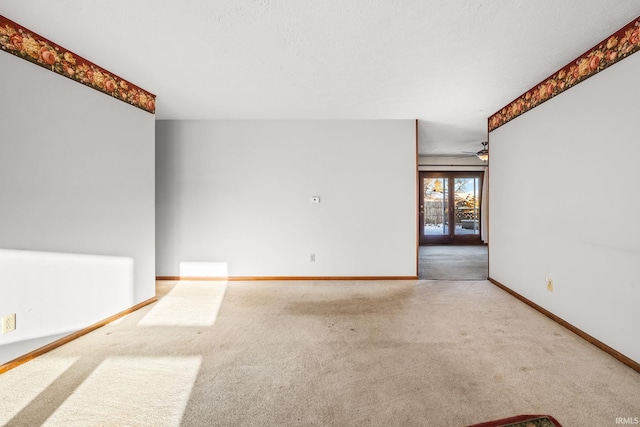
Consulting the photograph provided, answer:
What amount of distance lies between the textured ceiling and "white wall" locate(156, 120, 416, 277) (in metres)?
0.76

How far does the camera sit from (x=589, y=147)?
2.35 meters

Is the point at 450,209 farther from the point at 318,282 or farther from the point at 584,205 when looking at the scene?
the point at 584,205

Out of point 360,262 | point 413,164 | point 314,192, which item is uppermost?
point 413,164

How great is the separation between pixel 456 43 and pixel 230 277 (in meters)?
4.00

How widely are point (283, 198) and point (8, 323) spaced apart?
3.00 meters

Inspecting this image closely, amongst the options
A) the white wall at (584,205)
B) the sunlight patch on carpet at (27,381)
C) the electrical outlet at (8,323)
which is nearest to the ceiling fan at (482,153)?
the white wall at (584,205)

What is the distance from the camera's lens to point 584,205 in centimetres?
240

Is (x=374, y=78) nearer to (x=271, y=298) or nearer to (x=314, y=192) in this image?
(x=314, y=192)

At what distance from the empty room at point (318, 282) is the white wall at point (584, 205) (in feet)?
0.06

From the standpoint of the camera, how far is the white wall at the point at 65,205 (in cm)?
200

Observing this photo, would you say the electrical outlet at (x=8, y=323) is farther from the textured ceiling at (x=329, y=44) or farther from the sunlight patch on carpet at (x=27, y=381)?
the textured ceiling at (x=329, y=44)

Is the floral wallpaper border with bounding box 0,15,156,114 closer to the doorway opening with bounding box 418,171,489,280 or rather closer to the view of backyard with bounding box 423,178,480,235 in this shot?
the doorway opening with bounding box 418,171,489,280

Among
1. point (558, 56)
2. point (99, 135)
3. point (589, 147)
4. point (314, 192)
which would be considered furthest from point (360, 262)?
point (99, 135)

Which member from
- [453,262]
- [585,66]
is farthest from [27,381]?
[453,262]
